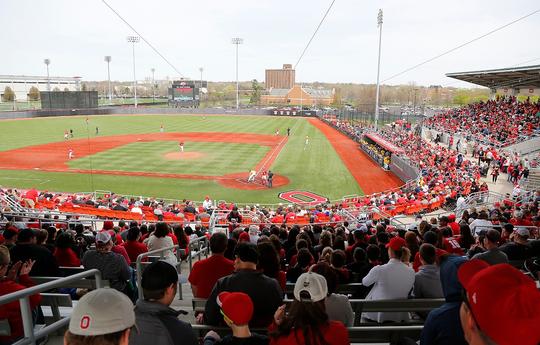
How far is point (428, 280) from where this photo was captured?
4805 mm

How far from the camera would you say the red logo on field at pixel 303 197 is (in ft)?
70.4

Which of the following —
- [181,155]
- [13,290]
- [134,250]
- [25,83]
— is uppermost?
[25,83]

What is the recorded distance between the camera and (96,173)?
27.7 m

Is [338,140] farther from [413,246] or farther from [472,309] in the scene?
[472,309]

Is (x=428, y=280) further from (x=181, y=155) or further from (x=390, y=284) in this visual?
(x=181, y=155)

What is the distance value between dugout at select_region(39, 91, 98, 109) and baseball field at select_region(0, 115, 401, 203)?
2013cm

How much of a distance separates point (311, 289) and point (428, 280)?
2.72m

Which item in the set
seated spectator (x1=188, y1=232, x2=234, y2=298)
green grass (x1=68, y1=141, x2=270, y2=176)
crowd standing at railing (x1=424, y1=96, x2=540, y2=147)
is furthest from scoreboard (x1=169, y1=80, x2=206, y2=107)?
seated spectator (x1=188, y1=232, x2=234, y2=298)

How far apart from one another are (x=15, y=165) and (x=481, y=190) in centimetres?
3197

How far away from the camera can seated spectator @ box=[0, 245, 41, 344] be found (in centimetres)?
348

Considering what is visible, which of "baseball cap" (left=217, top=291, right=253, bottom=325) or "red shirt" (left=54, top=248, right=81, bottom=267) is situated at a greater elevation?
"baseball cap" (left=217, top=291, right=253, bottom=325)

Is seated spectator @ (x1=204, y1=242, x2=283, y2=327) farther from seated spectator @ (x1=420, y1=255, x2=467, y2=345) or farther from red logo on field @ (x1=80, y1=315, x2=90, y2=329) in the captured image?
red logo on field @ (x1=80, y1=315, x2=90, y2=329)

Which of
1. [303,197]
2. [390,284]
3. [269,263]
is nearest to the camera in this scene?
[390,284]

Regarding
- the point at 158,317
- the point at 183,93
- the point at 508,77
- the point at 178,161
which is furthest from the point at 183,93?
the point at 158,317
